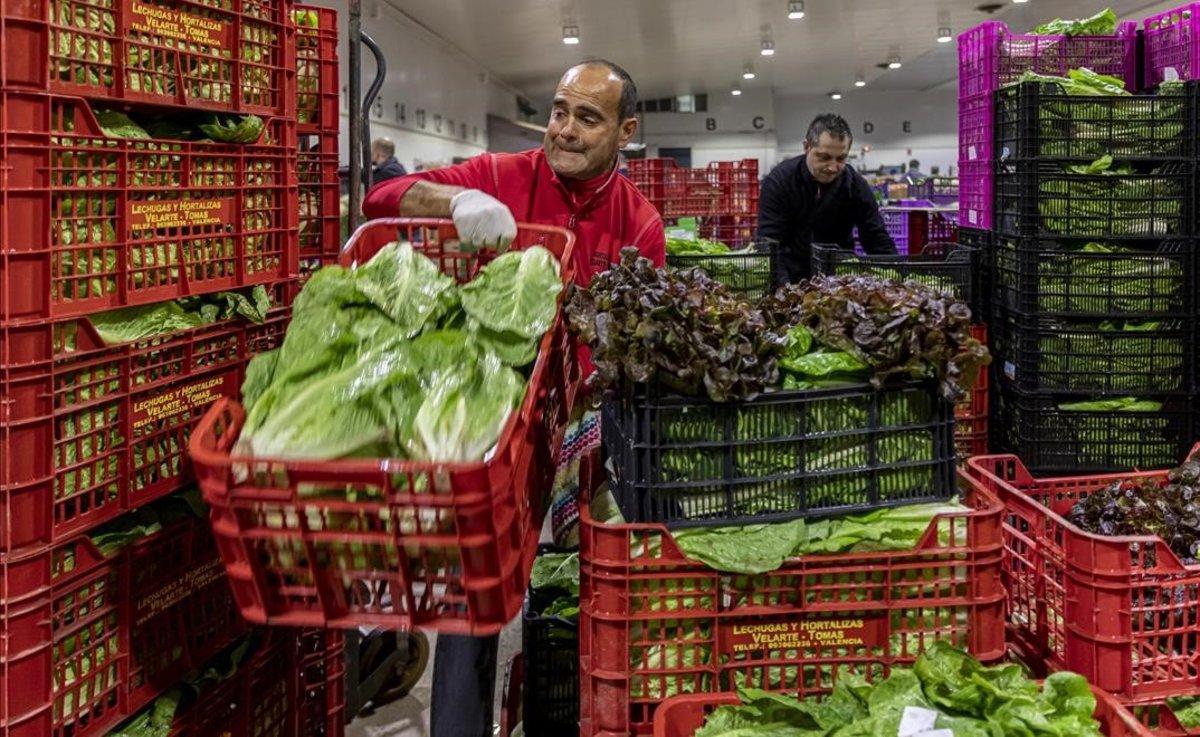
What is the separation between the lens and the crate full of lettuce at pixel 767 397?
1924mm

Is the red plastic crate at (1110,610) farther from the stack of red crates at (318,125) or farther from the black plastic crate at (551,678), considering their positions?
the stack of red crates at (318,125)

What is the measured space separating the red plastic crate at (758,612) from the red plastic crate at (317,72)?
168cm

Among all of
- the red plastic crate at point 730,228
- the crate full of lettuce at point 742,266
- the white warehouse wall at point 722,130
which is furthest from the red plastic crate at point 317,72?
the white warehouse wall at point 722,130

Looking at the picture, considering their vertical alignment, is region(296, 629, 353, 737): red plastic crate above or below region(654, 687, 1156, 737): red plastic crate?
below

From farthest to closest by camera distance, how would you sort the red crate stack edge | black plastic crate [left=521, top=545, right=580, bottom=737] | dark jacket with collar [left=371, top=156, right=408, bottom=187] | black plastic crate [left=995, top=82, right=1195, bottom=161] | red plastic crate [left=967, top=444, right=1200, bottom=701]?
dark jacket with collar [left=371, top=156, right=408, bottom=187]
the red crate stack edge
black plastic crate [left=995, top=82, right=1195, bottom=161]
black plastic crate [left=521, top=545, right=580, bottom=737]
red plastic crate [left=967, top=444, right=1200, bottom=701]

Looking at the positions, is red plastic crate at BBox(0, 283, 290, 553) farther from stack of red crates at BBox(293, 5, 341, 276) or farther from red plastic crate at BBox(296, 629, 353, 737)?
red plastic crate at BBox(296, 629, 353, 737)

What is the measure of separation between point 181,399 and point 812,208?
14.3ft

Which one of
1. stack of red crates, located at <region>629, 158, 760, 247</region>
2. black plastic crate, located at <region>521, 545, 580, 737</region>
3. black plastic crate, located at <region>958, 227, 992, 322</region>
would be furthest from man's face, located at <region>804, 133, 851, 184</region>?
black plastic crate, located at <region>521, 545, 580, 737</region>

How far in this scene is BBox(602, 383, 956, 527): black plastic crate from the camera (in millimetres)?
1940

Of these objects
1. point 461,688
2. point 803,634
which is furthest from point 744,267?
point 803,634

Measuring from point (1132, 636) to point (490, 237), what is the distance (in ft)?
5.07

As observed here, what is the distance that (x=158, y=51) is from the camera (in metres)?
2.15

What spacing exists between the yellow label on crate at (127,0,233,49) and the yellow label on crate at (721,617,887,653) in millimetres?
1626

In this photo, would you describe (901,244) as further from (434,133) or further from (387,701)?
(434,133)
